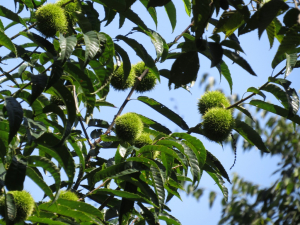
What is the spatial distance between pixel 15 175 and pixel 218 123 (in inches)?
43.7

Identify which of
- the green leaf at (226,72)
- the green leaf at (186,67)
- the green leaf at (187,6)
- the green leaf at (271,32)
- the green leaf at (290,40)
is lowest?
the green leaf at (290,40)

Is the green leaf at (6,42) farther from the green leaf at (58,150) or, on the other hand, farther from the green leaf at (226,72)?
the green leaf at (226,72)

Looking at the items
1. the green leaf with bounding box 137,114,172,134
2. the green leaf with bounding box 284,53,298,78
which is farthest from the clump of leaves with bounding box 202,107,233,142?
the green leaf with bounding box 284,53,298,78

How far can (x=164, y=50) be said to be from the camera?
211cm

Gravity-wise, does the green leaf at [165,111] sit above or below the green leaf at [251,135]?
above

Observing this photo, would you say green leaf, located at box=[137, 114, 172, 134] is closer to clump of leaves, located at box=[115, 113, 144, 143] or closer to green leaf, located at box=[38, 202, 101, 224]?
clump of leaves, located at box=[115, 113, 144, 143]

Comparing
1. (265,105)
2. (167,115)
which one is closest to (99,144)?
(167,115)

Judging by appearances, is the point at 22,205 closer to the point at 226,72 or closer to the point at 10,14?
the point at 10,14

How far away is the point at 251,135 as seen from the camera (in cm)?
216

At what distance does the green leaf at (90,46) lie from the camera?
1.59 m

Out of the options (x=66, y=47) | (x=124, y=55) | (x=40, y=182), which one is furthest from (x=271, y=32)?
(x=40, y=182)

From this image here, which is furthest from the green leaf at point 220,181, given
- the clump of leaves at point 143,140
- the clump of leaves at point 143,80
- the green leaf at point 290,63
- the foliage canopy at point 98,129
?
the clump of leaves at point 143,80

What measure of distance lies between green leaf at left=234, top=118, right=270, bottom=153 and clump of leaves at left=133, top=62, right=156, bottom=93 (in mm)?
747

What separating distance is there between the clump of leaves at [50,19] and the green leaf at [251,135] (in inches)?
44.7
